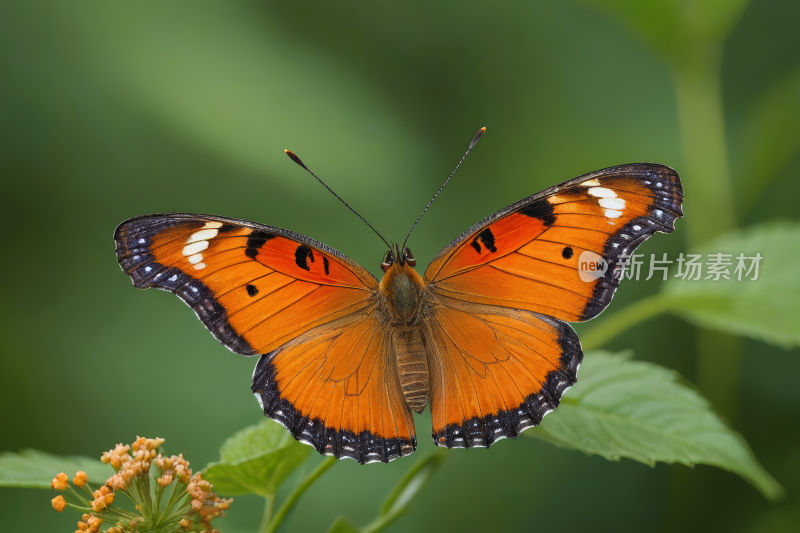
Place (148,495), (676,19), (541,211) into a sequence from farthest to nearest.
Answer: (676,19), (541,211), (148,495)

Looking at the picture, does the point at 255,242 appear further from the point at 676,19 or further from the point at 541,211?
the point at 676,19

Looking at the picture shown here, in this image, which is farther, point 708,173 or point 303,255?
point 708,173

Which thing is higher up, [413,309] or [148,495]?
[413,309]

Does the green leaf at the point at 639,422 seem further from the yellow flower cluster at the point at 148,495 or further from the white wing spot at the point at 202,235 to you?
the white wing spot at the point at 202,235

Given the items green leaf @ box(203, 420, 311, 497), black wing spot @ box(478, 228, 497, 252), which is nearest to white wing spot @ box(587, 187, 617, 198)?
black wing spot @ box(478, 228, 497, 252)

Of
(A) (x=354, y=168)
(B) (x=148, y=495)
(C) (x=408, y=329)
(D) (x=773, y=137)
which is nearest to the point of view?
(B) (x=148, y=495)

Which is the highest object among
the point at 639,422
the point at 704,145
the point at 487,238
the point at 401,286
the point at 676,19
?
the point at 676,19

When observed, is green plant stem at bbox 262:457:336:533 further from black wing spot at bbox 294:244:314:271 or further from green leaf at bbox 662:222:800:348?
green leaf at bbox 662:222:800:348

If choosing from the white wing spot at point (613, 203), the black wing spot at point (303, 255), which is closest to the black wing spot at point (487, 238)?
the white wing spot at point (613, 203)

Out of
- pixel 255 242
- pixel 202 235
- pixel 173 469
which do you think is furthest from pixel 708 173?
pixel 173 469
